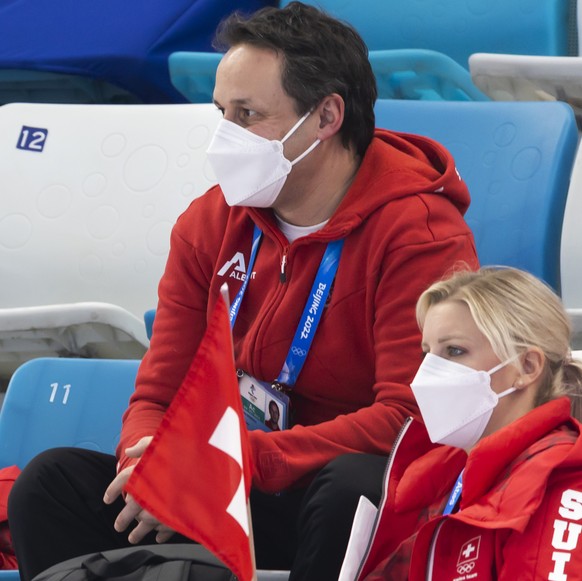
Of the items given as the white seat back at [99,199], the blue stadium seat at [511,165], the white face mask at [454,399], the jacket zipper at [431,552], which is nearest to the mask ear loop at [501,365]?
the white face mask at [454,399]

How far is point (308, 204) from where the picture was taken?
2.08 m

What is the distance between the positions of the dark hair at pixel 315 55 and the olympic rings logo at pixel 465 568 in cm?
82

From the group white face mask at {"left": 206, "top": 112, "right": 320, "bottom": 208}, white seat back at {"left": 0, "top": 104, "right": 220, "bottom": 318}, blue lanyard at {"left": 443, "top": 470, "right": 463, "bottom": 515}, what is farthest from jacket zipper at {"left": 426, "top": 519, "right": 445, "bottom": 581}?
white seat back at {"left": 0, "top": 104, "right": 220, "bottom": 318}

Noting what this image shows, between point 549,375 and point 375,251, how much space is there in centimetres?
36

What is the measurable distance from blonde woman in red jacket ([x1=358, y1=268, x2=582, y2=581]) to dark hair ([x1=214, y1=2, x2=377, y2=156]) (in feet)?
1.43

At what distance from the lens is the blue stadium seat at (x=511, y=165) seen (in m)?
2.50

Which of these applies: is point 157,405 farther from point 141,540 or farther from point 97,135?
point 97,135

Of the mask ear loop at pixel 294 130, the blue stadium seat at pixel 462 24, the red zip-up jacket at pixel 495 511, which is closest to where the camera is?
the red zip-up jacket at pixel 495 511

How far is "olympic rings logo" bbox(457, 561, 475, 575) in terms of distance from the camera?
1491 mm

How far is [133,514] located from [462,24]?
2230 mm

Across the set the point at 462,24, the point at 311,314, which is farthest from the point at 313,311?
the point at 462,24

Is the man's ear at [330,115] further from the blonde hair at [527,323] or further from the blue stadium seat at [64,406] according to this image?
the blue stadium seat at [64,406]

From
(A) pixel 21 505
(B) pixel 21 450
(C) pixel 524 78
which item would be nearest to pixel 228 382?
(A) pixel 21 505

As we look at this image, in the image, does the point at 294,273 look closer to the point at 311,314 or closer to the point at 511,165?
the point at 311,314
